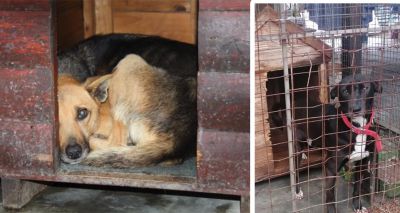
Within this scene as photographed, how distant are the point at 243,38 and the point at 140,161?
116 centimetres

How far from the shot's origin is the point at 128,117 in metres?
3.93

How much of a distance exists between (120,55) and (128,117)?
38.3 inches

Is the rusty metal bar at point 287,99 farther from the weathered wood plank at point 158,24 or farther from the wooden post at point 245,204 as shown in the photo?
the weathered wood plank at point 158,24

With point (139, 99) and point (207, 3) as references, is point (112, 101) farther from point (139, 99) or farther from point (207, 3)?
point (207, 3)

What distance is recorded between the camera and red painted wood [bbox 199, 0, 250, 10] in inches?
121

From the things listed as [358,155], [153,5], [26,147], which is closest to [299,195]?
[358,155]

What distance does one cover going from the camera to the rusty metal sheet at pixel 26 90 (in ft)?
10.8

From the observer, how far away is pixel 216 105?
127 inches

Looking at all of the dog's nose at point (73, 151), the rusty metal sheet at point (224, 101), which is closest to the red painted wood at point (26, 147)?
the dog's nose at point (73, 151)

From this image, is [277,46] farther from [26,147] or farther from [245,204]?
[26,147]

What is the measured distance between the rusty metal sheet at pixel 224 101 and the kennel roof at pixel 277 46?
0.87 meters

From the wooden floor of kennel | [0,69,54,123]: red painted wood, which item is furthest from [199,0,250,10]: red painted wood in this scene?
[0,69,54,123]: red painted wood

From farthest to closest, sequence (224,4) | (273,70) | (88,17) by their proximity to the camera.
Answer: (88,17) < (273,70) < (224,4)

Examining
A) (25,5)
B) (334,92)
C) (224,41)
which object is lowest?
(334,92)
